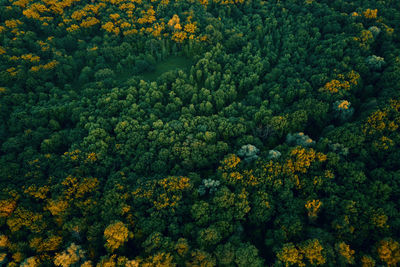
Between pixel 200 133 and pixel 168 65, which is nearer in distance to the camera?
pixel 200 133

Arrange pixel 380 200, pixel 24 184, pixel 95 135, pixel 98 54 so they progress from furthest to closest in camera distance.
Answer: pixel 98 54
pixel 95 135
pixel 24 184
pixel 380 200

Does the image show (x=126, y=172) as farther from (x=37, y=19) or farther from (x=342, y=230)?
(x=37, y=19)

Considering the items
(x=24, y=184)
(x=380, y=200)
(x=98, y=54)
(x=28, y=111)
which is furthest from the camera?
(x=98, y=54)

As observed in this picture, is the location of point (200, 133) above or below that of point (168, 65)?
below

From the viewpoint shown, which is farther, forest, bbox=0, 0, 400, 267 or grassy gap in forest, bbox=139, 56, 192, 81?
grassy gap in forest, bbox=139, 56, 192, 81

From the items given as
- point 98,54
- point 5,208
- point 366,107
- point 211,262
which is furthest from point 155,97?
point 366,107

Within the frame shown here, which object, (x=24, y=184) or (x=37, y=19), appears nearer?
(x=24, y=184)

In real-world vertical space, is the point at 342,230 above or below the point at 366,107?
below

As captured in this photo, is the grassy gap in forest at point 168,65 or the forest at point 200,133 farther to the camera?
the grassy gap in forest at point 168,65
